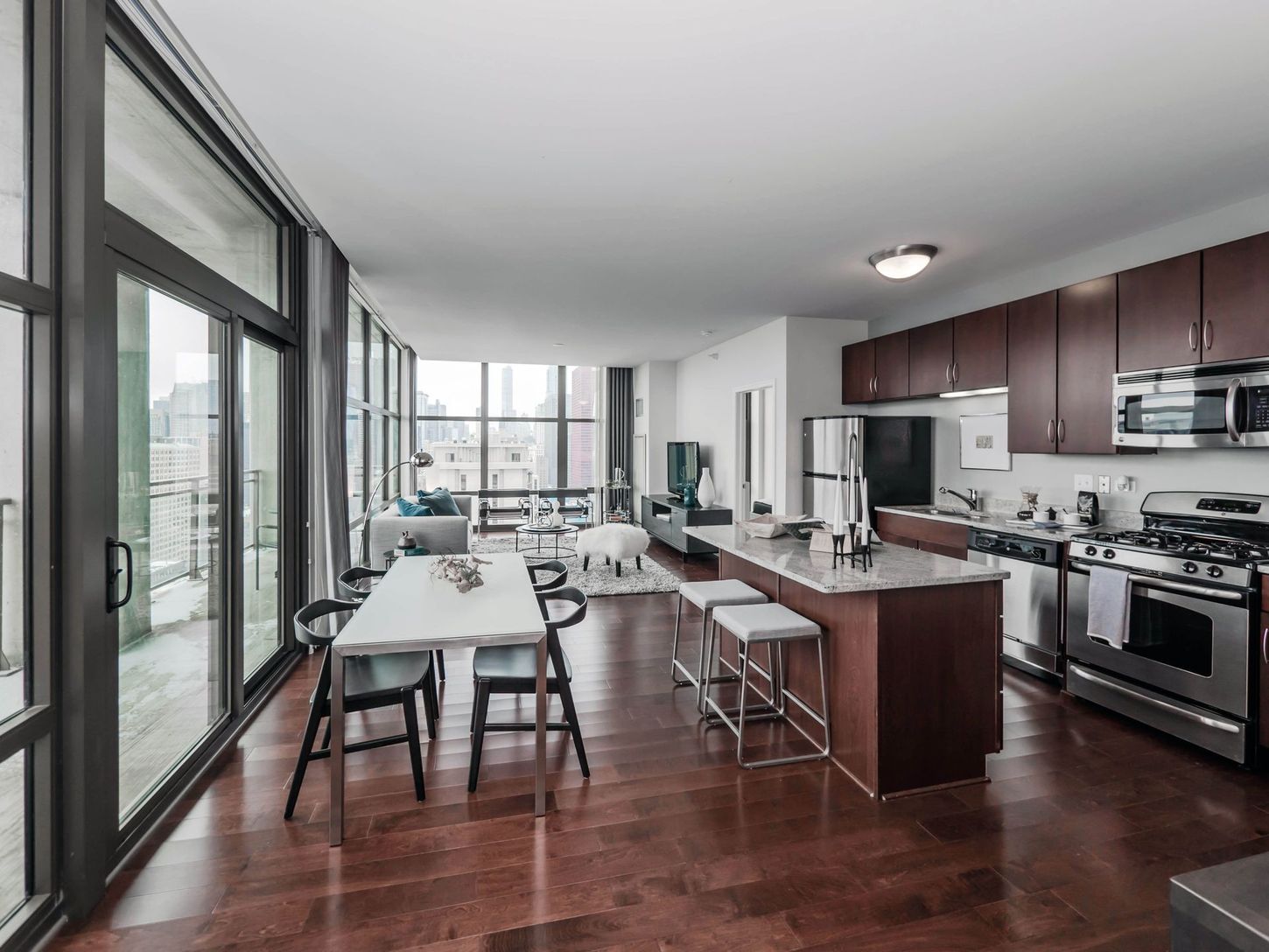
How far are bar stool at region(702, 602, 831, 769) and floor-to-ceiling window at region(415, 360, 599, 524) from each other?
23.7 ft

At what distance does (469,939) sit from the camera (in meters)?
1.64

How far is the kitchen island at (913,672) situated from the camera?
234 centimetres

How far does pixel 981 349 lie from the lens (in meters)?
4.31

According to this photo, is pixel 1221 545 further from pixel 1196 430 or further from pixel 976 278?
pixel 976 278

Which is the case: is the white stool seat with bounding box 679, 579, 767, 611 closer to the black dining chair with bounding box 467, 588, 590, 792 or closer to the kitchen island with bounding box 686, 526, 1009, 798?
the kitchen island with bounding box 686, 526, 1009, 798

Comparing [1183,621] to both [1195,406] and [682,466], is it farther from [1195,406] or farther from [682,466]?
[682,466]

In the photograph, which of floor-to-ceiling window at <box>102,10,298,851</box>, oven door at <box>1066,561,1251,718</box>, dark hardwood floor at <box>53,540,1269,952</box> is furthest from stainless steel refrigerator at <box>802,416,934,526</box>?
floor-to-ceiling window at <box>102,10,298,851</box>

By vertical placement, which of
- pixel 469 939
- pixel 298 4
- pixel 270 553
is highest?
pixel 298 4

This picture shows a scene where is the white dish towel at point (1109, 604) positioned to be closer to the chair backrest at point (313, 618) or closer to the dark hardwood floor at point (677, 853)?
the dark hardwood floor at point (677, 853)

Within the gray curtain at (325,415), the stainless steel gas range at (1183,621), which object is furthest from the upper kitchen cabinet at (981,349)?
the gray curtain at (325,415)

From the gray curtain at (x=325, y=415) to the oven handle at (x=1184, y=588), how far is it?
4.48 metres

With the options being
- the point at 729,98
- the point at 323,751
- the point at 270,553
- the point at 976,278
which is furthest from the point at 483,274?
the point at 976,278

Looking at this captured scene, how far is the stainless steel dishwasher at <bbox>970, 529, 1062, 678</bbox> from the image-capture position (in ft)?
11.2

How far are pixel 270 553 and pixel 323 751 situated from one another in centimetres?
156
